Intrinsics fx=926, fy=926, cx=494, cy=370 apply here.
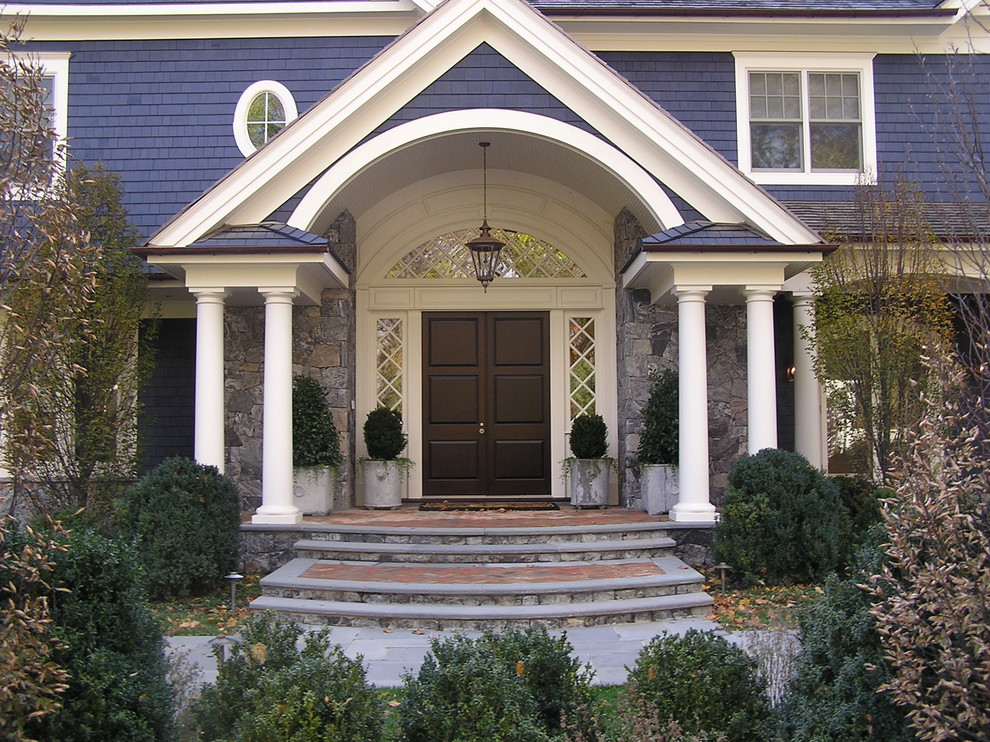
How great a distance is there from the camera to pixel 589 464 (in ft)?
35.2

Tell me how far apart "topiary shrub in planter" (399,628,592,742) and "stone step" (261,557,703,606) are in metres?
2.81

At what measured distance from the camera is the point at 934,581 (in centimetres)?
338

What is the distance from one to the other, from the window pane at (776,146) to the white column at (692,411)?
11.1 ft

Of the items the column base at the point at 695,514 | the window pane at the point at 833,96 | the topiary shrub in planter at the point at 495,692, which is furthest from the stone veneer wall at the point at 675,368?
the topiary shrub in planter at the point at 495,692

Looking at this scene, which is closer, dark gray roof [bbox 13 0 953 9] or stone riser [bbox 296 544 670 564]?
stone riser [bbox 296 544 670 564]

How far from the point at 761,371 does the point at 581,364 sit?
2.91m

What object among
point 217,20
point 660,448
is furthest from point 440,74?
point 660,448

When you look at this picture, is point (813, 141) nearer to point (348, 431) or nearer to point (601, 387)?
point (601, 387)

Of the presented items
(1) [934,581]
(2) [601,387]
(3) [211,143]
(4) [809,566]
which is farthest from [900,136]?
(1) [934,581]

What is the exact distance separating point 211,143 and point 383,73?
3624 millimetres

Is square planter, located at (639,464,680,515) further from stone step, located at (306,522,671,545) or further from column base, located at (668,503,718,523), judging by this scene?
stone step, located at (306,522,671,545)

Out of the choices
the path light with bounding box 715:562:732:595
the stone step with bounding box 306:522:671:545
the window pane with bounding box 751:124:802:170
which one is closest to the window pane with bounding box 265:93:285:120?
the stone step with bounding box 306:522:671:545

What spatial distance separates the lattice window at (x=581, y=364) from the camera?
11.6m

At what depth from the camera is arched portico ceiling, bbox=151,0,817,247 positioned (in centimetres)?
898
